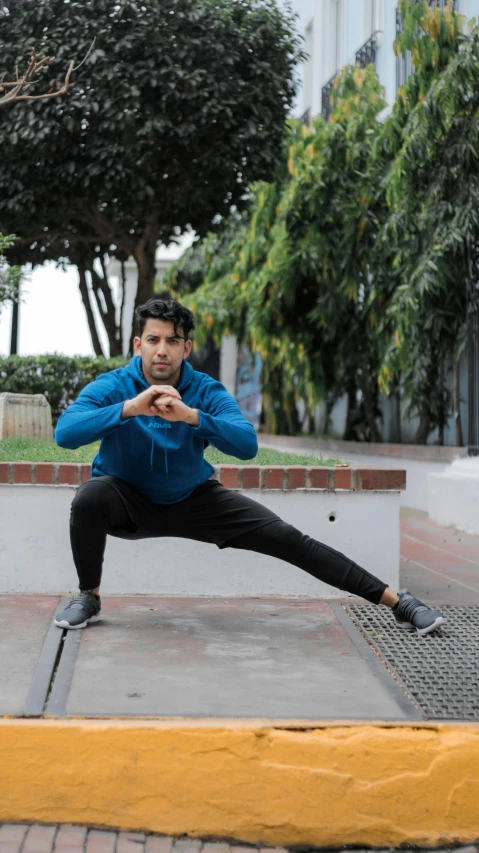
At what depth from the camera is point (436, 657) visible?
13.1 feet

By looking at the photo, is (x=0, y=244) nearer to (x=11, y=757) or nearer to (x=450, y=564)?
(x=450, y=564)

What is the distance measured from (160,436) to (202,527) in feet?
1.51

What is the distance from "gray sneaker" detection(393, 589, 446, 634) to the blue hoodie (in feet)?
3.18

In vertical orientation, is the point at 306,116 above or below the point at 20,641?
above

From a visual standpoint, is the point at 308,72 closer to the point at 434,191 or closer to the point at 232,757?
the point at 434,191

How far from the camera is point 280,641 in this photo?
416 centimetres

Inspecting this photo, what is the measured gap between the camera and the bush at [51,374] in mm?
10031

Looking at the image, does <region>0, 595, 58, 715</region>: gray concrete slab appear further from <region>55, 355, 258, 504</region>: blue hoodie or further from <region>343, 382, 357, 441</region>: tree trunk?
<region>343, 382, 357, 441</region>: tree trunk

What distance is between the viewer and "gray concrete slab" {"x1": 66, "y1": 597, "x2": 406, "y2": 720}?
3.23m

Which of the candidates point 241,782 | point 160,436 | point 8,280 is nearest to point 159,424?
point 160,436

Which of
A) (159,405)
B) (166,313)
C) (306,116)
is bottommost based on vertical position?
(159,405)

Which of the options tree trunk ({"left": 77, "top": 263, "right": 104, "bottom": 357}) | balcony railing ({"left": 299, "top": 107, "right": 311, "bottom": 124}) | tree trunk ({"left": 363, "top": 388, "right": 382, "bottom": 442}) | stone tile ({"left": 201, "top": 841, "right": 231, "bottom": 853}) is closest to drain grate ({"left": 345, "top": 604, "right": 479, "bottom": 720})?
stone tile ({"left": 201, "top": 841, "right": 231, "bottom": 853})

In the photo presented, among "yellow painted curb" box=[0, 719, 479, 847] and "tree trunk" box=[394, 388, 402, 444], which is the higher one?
"tree trunk" box=[394, 388, 402, 444]

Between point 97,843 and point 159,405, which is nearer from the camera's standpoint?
point 97,843
